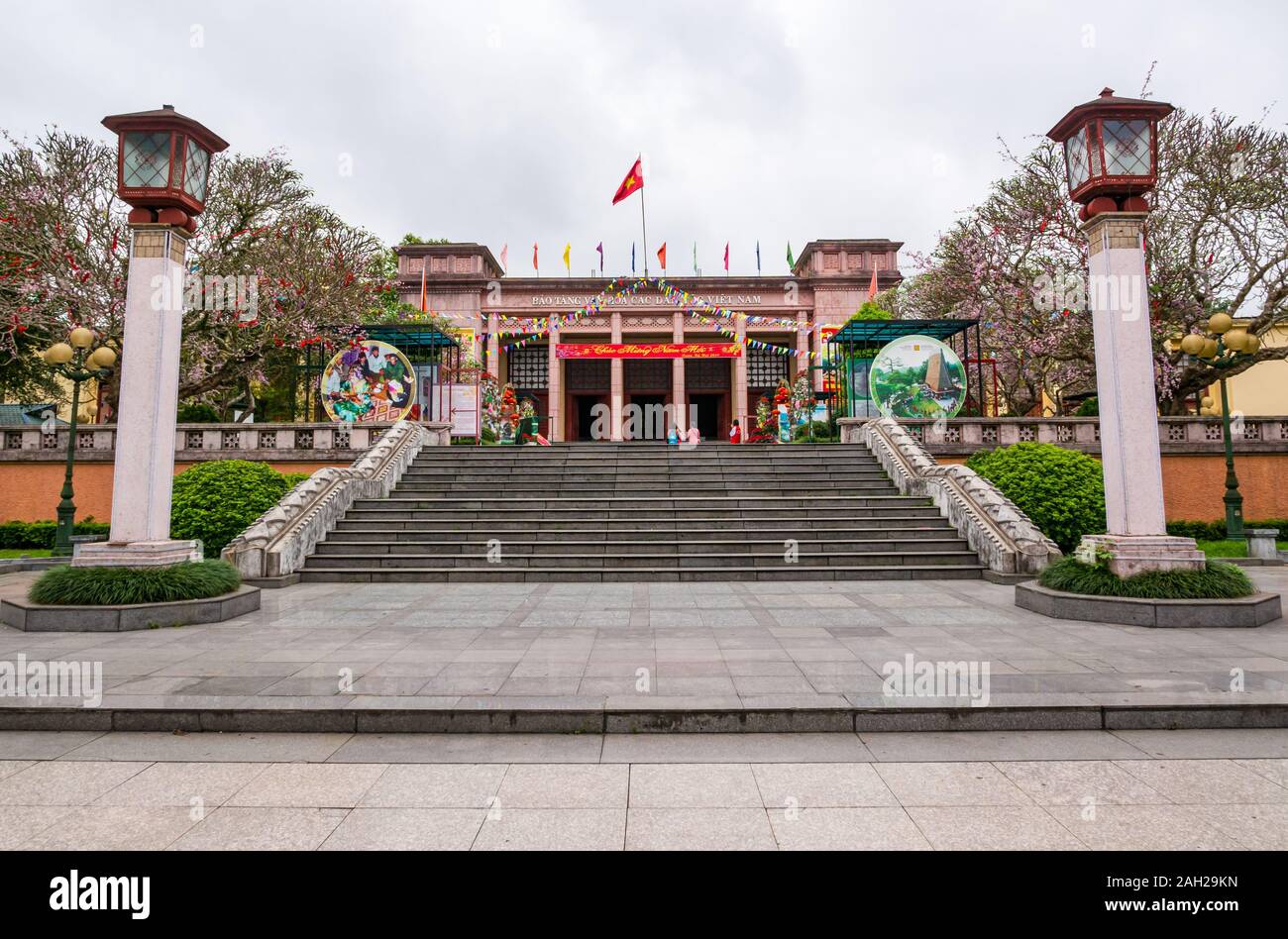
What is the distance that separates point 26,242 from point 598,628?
2335cm

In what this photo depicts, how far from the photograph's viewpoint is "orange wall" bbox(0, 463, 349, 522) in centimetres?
1905

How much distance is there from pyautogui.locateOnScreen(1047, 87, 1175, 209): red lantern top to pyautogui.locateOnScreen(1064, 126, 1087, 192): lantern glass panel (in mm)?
64

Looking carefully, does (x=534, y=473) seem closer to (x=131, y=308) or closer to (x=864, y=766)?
(x=131, y=308)

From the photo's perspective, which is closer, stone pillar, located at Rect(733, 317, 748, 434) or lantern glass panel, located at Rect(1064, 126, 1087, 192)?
lantern glass panel, located at Rect(1064, 126, 1087, 192)

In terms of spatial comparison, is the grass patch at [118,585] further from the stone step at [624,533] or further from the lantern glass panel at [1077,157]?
the lantern glass panel at [1077,157]

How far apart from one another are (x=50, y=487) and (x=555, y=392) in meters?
23.7

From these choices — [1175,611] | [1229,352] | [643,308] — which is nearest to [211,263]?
[643,308]

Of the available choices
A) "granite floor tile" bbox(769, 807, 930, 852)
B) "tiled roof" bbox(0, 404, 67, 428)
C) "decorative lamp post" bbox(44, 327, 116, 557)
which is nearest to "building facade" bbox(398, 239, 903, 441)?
"tiled roof" bbox(0, 404, 67, 428)

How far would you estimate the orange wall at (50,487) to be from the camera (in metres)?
19.0

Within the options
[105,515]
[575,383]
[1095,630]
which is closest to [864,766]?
[1095,630]

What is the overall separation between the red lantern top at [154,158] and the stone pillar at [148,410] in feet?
1.17

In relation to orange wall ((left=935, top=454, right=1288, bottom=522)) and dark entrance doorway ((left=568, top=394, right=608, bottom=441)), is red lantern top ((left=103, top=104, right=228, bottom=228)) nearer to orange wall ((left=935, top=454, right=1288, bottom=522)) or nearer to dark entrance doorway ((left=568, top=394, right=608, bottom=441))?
orange wall ((left=935, top=454, right=1288, bottom=522))

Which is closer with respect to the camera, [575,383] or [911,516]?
[911,516]

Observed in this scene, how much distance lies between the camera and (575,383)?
4125cm
